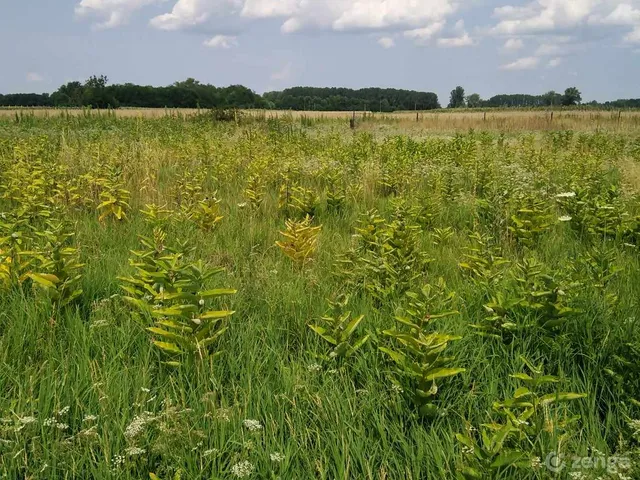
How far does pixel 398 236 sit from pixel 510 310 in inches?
43.1

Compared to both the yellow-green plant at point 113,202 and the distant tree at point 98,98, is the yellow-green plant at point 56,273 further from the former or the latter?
the distant tree at point 98,98

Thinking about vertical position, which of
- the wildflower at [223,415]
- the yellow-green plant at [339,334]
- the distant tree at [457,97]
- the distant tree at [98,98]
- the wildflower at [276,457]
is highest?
the distant tree at [457,97]

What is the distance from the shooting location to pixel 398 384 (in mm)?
2133

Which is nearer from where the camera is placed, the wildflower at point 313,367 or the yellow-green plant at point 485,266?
the wildflower at point 313,367

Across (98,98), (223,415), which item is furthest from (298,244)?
(98,98)

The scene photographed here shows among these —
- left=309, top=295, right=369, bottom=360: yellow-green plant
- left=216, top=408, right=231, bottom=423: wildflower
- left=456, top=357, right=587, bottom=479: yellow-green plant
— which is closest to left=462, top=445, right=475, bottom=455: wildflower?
left=456, top=357, right=587, bottom=479: yellow-green plant

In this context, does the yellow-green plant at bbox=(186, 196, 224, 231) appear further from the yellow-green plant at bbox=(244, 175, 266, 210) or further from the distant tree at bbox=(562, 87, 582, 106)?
the distant tree at bbox=(562, 87, 582, 106)

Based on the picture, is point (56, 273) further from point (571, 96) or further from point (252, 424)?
point (571, 96)

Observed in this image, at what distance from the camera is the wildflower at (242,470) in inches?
65.1

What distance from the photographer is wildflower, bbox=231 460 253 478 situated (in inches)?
65.1

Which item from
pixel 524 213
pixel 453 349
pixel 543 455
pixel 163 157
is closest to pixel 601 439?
pixel 543 455

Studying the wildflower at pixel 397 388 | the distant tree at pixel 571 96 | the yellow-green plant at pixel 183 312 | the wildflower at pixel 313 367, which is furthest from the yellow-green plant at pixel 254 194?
the distant tree at pixel 571 96

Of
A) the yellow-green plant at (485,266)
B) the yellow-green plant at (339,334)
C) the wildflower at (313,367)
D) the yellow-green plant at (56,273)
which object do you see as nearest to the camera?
the wildflower at (313,367)

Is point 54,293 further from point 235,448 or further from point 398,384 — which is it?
point 398,384
